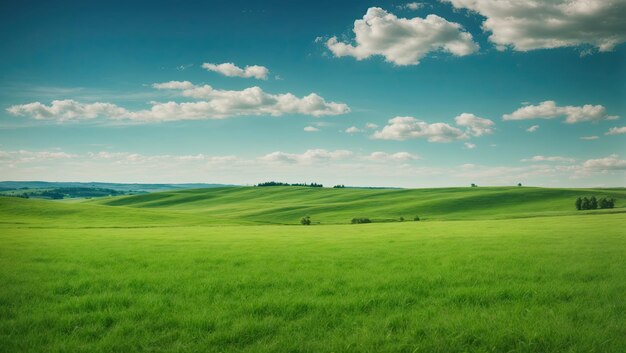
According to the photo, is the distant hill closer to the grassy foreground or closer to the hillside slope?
the hillside slope

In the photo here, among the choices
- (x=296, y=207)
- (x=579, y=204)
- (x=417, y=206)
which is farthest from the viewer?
(x=296, y=207)

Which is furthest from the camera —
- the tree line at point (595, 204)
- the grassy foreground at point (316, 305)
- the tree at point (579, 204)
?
the tree at point (579, 204)

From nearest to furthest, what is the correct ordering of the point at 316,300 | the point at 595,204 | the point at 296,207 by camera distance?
the point at 316,300, the point at 595,204, the point at 296,207

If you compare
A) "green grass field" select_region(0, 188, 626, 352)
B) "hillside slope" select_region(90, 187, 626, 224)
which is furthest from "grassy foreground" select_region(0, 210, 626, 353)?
"hillside slope" select_region(90, 187, 626, 224)

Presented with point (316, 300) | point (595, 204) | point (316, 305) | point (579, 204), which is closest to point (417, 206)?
point (579, 204)

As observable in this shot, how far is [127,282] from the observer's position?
10.9 meters

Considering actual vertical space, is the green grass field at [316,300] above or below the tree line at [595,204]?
above

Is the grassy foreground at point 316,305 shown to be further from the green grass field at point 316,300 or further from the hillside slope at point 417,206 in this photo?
the hillside slope at point 417,206

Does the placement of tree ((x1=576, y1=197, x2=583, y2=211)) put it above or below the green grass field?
below

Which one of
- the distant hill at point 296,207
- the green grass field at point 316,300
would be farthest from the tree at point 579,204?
the green grass field at point 316,300

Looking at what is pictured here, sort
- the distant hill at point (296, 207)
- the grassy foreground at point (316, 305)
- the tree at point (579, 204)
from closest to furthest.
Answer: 1. the grassy foreground at point (316, 305)
2. the distant hill at point (296, 207)
3. the tree at point (579, 204)

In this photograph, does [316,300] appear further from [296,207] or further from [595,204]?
[296,207]

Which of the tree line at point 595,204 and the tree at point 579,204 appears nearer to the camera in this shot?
the tree line at point 595,204

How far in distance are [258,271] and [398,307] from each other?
5418 mm
